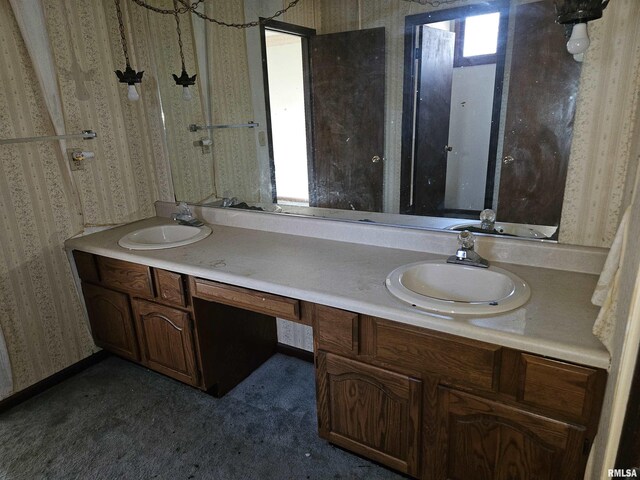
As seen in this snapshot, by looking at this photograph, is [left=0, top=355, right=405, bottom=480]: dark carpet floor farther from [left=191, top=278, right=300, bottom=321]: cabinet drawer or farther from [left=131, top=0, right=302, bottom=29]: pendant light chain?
[left=131, top=0, right=302, bottom=29]: pendant light chain

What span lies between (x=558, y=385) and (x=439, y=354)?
302mm

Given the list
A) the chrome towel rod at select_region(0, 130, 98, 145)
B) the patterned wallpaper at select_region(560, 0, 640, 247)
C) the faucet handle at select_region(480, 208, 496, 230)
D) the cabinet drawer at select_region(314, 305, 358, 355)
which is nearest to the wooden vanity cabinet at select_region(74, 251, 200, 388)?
the chrome towel rod at select_region(0, 130, 98, 145)

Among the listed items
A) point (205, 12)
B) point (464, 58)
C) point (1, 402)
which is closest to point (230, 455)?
point (1, 402)

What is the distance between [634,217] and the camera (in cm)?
82

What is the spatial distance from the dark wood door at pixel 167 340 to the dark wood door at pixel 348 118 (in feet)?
2.80

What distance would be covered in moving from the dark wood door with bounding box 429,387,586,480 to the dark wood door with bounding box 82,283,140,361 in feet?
5.06

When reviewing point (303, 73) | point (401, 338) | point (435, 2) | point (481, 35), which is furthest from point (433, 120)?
point (401, 338)

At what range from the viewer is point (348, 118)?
68.7 inches

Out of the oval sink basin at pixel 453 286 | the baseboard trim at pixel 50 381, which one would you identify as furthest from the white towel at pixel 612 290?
the baseboard trim at pixel 50 381

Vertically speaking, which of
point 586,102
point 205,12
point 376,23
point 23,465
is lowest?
point 23,465

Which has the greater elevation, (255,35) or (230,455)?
(255,35)

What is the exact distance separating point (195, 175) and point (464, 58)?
1562mm

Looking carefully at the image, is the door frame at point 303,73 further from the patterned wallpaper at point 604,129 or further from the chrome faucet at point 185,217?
the patterned wallpaper at point 604,129

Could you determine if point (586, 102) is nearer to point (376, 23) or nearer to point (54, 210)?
point (376, 23)
